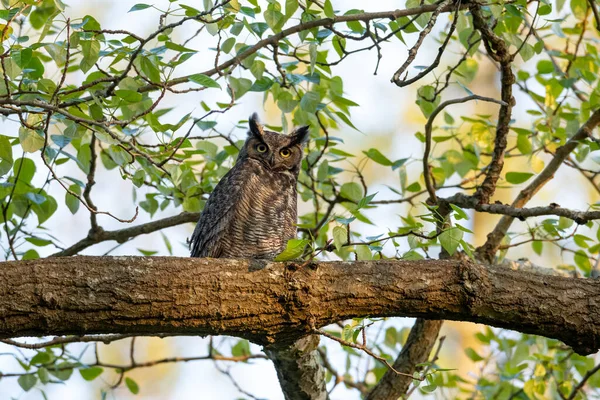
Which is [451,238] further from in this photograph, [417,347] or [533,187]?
[533,187]

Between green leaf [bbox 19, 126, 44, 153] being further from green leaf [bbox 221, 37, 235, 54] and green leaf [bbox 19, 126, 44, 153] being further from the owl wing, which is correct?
the owl wing

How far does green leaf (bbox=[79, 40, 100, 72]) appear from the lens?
280cm

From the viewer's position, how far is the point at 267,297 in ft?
8.77

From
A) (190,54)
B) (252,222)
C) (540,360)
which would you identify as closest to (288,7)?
(190,54)

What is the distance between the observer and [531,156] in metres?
4.29

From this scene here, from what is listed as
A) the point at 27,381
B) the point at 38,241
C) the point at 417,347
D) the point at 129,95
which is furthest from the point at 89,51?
the point at 417,347

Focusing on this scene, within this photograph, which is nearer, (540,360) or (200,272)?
(200,272)

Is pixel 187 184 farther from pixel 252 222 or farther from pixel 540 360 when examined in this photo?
pixel 540 360

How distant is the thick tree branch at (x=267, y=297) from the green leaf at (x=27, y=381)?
1.81m

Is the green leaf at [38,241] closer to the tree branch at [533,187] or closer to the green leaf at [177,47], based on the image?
the green leaf at [177,47]

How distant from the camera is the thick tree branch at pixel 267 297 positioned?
2.46 metres

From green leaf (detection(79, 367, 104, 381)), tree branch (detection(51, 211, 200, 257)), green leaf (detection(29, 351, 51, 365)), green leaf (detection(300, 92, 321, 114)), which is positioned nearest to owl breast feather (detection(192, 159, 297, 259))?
tree branch (detection(51, 211, 200, 257))

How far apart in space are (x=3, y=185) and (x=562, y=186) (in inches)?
414

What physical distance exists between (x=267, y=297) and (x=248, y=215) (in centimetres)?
190
